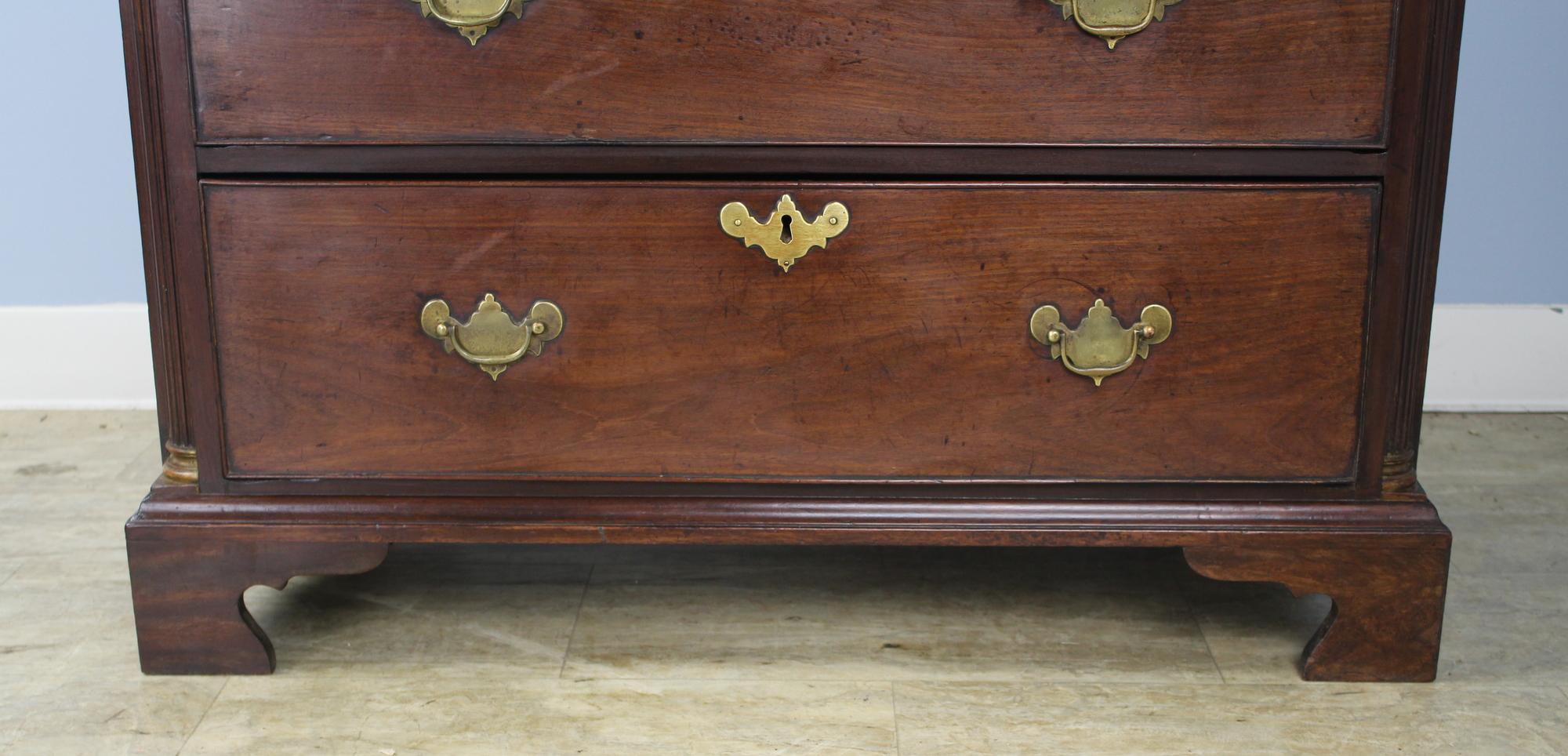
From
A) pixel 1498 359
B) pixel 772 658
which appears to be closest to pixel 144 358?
pixel 772 658

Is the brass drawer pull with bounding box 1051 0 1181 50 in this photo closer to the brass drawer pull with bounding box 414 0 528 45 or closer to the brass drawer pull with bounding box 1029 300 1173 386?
the brass drawer pull with bounding box 1029 300 1173 386

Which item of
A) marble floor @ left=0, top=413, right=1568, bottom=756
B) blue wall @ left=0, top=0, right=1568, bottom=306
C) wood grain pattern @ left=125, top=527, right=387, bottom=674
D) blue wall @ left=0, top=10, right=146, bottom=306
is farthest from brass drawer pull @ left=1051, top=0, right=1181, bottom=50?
blue wall @ left=0, top=10, right=146, bottom=306

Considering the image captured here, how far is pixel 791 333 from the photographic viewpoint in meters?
1.19

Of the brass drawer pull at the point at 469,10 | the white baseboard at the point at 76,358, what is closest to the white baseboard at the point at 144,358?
the white baseboard at the point at 76,358

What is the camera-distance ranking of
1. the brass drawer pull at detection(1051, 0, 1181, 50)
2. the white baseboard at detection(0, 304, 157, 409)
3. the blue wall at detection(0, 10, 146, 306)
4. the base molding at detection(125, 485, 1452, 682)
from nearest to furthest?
the brass drawer pull at detection(1051, 0, 1181, 50) < the base molding at detection(125, 485, 1452, 682) < the blue wall at detection(0, 10, 146, 306) < the white baseboard at detection(0, 304, 157, 409)

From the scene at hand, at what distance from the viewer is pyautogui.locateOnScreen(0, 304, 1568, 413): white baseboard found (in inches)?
79.9

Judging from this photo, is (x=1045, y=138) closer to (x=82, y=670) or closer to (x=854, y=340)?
(x=854, y=340)

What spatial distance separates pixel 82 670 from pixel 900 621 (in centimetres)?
75

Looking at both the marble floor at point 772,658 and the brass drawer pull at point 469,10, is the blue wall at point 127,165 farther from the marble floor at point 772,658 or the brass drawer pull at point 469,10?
the brass drawer pull at point 469,10

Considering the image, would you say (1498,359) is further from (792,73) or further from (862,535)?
(792,73)

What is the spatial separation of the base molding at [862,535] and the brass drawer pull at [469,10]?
408mm

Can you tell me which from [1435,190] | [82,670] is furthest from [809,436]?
[82,670]

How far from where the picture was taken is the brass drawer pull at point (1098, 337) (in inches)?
46.3

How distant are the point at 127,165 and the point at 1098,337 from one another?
→ 4.68 ft
